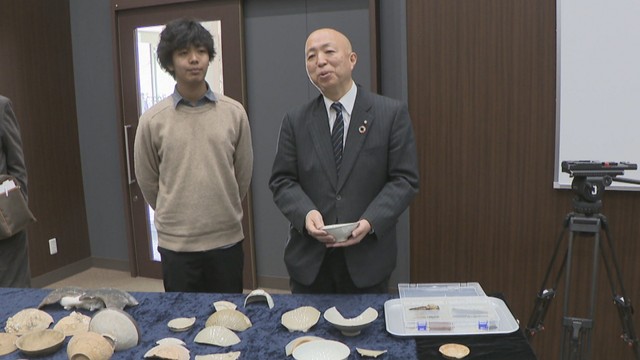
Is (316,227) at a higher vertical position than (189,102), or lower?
lower

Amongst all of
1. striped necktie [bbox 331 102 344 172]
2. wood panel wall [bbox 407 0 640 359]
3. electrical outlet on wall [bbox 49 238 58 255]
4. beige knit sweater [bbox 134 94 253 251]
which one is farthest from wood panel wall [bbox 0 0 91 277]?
striped necktie [bbox 331 102 344 172]

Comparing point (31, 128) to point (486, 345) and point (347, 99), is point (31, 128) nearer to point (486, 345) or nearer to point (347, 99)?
point (347, 99)

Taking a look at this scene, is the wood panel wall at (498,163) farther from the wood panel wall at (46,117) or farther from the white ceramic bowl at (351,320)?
the wood panel wall at (46,117)

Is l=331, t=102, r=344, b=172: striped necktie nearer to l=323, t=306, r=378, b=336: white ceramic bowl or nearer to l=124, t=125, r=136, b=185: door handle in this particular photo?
l=323, t=306, r=378, b=336: white ceramic bowl

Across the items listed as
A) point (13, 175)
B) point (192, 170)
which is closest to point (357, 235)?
point (192, 170)

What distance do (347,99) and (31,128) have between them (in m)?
3.14

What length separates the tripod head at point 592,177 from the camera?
2064 mm

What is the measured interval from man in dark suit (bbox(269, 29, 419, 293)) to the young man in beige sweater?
331mm

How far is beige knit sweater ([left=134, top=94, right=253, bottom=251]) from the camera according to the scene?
223 centimetres

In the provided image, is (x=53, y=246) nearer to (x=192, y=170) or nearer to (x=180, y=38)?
(x=192, y=170)

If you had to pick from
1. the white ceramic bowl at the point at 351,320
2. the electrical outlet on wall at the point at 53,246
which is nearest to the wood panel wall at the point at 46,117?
the electrical outlet on wall at the point at 53,246

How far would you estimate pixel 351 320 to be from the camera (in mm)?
1541

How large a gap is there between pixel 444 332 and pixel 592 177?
981mm

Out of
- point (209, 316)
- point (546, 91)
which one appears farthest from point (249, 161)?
point (546, 91)
